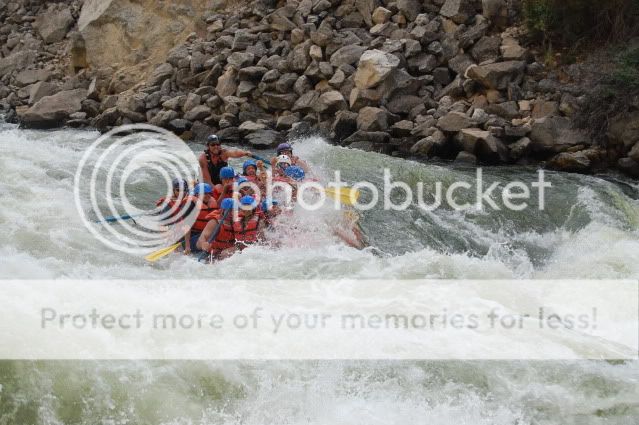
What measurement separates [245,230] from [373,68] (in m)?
5.86

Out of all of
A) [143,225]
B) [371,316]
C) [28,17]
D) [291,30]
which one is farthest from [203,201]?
[28,17]

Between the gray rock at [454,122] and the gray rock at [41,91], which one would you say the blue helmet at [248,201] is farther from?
the gray rock at [41,91]

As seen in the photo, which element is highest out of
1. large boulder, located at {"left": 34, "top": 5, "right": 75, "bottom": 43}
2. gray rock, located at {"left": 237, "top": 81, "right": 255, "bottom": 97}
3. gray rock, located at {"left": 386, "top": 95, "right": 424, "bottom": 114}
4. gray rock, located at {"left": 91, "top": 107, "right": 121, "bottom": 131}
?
large boulder, located at {"left": 34, "top": 5, "right": 75, "bottom": 43}

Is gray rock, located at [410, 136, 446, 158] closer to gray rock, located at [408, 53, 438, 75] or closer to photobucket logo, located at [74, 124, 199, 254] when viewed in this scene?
gray rock, located at [408, 53, 438, 75]

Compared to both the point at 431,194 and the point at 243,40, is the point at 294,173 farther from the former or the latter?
the point at 243,40

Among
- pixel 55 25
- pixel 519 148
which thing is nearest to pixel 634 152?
pixel 519 148

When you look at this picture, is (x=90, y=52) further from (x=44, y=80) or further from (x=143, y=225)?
(x=143, y=225)

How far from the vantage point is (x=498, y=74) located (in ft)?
36.3

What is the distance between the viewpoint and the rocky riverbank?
10.5 meters

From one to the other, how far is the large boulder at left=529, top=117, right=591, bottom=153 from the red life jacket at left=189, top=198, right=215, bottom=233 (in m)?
5.45

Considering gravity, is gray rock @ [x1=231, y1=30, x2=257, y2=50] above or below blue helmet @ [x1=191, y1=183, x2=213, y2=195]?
above

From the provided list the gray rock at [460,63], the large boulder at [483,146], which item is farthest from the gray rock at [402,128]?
the gray rock at [460,63]

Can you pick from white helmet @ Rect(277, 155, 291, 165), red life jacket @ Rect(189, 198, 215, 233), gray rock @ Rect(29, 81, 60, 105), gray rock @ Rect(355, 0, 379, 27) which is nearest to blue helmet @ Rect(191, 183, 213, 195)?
red life jacket @ Rect(189, 198, 215, 233)

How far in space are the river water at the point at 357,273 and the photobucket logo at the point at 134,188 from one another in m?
0.20
